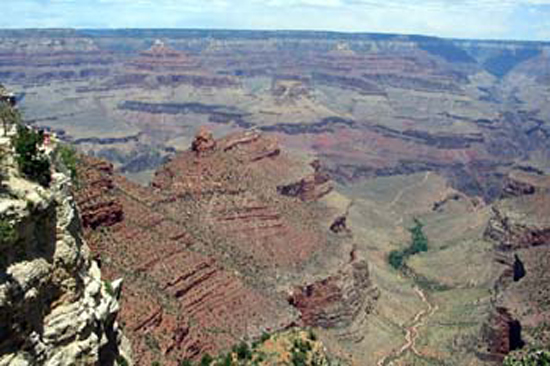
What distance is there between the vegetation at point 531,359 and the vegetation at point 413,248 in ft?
183

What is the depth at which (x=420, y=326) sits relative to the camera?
9444 cm

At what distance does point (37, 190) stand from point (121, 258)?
30102 mm

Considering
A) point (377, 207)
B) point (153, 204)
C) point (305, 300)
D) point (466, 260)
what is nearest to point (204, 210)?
point (153, 204)

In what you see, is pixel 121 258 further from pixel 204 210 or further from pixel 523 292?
pixel 523 292

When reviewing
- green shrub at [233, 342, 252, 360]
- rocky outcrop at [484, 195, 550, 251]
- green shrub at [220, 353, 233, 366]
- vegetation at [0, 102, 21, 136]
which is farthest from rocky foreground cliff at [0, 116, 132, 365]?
rocky outcrop at [484, 195, 550, 251]

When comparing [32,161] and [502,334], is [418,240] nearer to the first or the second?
[502,334]

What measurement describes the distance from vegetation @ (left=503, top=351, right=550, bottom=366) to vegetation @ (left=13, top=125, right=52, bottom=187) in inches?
1871

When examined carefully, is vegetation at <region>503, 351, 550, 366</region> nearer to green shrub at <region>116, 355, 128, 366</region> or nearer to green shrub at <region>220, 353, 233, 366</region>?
green shrub at <region>220, 353, 233, 366</region>

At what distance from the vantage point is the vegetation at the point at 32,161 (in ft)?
106

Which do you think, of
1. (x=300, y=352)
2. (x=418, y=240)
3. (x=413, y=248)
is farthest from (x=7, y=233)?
(x=418, y=240)

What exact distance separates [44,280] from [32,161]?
557cm

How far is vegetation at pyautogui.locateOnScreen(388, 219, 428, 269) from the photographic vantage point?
414 ft

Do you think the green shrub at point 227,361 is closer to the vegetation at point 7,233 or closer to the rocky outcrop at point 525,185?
the vegetation at point 7,233

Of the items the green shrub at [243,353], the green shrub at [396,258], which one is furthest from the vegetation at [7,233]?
the green shrub at [396,258]
